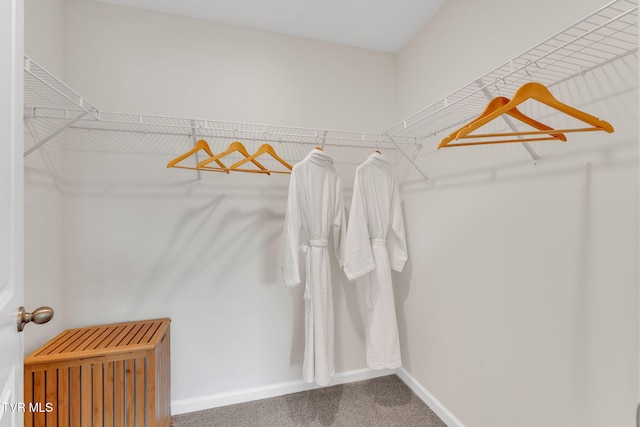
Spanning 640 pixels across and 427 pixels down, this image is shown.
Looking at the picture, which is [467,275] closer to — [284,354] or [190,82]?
[284,354]

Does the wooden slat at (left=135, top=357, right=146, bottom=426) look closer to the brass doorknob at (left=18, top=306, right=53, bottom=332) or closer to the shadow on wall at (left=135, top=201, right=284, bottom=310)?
the shadow on wall at (left=135, top=201, right=284, bottom=310)

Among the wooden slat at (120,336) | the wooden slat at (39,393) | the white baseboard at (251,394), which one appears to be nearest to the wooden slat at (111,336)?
the wooden slat at (120,336)

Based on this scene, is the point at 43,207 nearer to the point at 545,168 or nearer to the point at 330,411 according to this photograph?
the point at 330,411

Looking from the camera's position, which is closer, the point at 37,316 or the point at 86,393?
the point at 37,316

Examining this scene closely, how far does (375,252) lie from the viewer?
179cm

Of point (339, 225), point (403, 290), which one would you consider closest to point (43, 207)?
point (339, 225)

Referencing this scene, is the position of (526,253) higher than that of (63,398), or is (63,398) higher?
(526,253)

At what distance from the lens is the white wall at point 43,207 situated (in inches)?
54.4

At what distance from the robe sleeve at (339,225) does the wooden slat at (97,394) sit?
133cm

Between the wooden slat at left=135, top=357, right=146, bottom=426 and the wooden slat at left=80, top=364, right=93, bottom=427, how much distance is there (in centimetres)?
19

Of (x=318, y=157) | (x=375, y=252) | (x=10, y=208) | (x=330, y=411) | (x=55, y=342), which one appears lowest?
(x=330, y=411)

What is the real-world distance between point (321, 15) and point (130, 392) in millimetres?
2416

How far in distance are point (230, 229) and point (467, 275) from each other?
1504mm

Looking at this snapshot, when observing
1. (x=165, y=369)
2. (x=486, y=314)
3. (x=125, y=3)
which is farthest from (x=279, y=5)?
(x=165, y=369)
